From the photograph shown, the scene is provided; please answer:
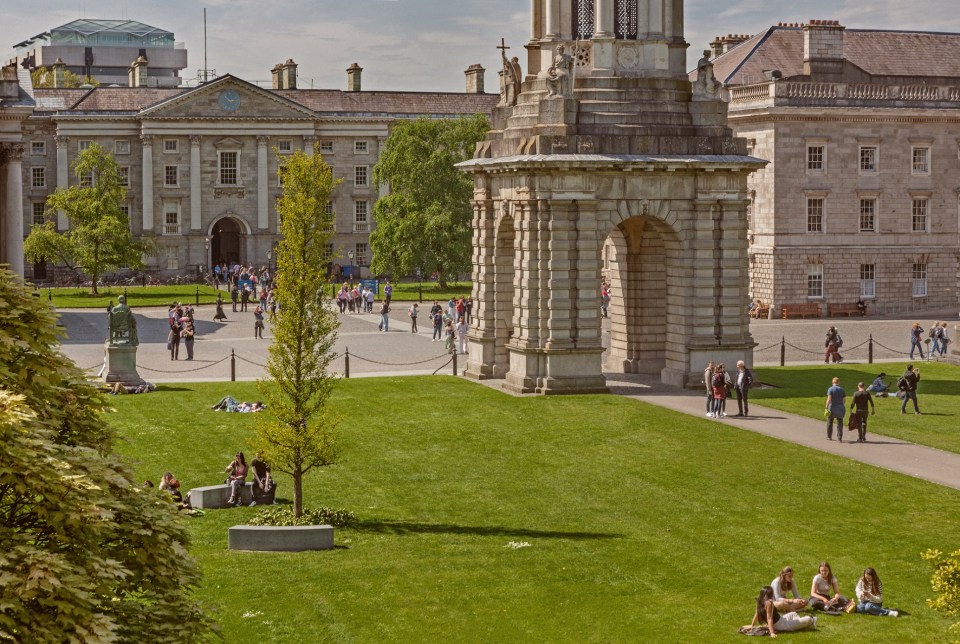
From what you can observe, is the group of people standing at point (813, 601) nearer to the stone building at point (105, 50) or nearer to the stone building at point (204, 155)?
the stone building at point (204, 155)

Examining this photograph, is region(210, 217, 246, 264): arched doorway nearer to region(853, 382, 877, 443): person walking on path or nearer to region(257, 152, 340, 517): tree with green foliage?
region(853, 382, 877, 443): person walking on path

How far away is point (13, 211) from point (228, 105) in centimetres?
3189

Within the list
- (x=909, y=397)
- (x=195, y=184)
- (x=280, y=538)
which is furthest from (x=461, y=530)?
(x=195, y=184)

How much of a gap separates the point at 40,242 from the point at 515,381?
4841 cm

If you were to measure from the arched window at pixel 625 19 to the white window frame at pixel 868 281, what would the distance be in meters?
31.6

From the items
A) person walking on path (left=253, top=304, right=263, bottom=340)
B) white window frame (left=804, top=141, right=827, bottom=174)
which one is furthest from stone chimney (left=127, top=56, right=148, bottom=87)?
white window frame (left=804, top=141, right=827, bottom=174)

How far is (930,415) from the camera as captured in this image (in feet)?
125

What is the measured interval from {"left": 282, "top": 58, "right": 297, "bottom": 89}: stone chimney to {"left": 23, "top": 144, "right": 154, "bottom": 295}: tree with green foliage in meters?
22.3

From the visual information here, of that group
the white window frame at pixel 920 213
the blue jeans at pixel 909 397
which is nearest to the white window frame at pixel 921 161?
the white window frame at pixel 920 213

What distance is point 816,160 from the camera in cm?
6900

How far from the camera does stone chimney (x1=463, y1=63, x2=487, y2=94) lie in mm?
108544

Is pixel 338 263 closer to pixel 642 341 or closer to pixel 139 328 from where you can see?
pixel 139 328

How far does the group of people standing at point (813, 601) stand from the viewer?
20.6 meters

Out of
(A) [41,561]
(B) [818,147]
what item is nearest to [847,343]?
(B) [818,147]
